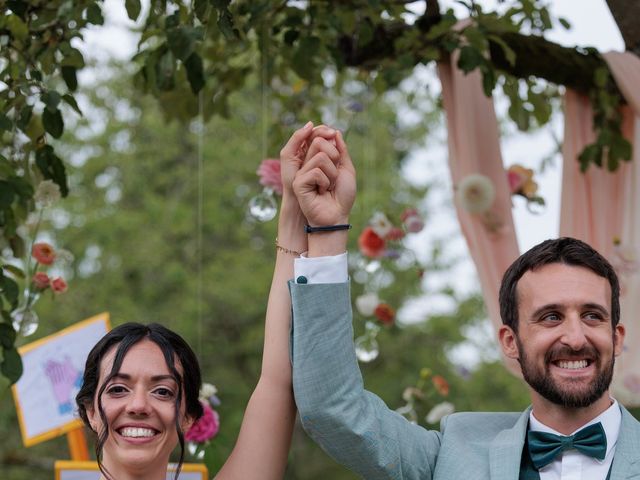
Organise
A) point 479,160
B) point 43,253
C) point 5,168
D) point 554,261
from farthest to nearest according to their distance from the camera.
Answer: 1. point 479,160
2. point 43,253
3. point 5,168
4. point 554,261

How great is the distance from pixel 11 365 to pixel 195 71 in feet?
2.86

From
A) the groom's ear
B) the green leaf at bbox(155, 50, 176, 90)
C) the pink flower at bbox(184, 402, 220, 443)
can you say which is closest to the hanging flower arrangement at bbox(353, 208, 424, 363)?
the pink flower at bbox(184, 402, 220, 443)

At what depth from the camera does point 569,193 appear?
3924mm

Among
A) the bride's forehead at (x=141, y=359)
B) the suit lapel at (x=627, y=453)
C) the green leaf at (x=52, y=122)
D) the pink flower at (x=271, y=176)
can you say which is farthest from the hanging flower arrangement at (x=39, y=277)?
the suit lapel at (x=627, y=453)

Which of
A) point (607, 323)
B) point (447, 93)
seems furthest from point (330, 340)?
point (447, 93)

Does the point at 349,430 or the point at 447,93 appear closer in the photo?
the point at 349,430

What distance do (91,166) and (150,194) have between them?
0.64 metres

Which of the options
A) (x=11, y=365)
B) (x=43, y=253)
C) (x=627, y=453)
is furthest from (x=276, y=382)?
(x=43, y=253)

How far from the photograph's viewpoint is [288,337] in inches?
86.6

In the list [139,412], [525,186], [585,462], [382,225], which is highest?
[525,186]

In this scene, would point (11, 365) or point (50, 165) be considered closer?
point (11, 365)

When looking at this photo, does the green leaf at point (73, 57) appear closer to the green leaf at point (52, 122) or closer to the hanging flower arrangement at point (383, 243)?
the green leaf at point (52, 122)

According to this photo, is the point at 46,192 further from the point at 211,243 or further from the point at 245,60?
the point at 211,243

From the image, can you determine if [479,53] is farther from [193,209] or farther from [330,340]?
[193,209]
